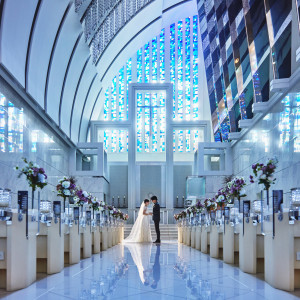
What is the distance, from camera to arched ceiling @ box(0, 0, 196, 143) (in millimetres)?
13211

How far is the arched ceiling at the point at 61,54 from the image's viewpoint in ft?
43.3

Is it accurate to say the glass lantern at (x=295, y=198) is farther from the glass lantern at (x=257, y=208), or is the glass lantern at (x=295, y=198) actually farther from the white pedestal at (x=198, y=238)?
the white pedestal at (x=198, y=238)

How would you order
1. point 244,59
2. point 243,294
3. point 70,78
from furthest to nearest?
1. point 70,78
2. point 244,59
3. point 243,294

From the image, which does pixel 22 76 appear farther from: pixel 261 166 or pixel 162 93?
pixel 162 93

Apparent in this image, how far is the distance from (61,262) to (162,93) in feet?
83.3

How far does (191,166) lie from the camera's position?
3117 centimetres

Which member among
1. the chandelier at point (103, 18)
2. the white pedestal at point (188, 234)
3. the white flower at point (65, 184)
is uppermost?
the chandelier at point (103, 18)

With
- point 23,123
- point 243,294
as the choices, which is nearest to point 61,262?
point 243,294

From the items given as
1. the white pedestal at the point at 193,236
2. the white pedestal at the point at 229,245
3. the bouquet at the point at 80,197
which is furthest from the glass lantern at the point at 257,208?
the white pedestal at the point at 193,236

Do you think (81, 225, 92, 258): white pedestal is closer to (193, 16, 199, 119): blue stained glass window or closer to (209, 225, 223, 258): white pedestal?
(209, 225, 223, 258): white pedestal

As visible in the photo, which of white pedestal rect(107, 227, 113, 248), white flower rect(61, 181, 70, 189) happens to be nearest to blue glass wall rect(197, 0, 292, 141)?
white pedestal rect(107, 227, 113, 248)

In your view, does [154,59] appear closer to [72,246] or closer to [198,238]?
[198,238]

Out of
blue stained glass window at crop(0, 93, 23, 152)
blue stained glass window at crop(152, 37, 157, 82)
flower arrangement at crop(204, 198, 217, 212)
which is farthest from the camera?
blue stained glass window at crop(152, 37, 157, 82)

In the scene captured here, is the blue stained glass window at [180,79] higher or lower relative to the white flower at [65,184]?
higher
